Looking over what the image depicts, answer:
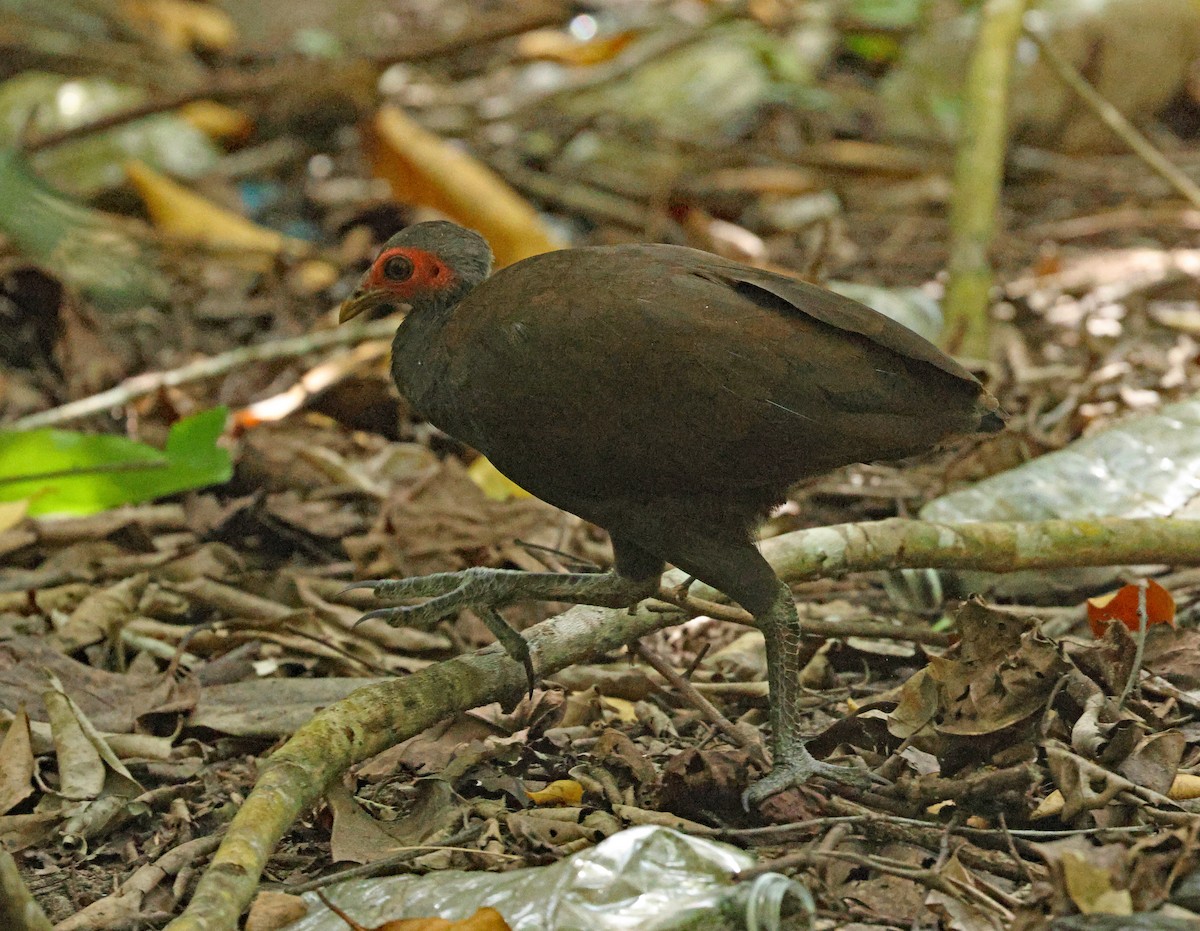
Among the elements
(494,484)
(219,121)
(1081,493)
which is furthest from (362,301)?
(219,121)

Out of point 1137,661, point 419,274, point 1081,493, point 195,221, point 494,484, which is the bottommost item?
point 494,484

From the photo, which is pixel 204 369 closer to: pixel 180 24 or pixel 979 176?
pixel 979 176

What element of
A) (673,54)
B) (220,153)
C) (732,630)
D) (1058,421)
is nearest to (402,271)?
(732,630)

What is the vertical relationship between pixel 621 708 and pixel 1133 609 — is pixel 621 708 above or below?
below

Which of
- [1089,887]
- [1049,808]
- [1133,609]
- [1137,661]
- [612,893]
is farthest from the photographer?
[1133,609]

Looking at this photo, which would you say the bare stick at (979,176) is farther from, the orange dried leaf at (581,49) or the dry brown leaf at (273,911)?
the dry brown leaf at (273,911)

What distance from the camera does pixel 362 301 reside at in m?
4.07

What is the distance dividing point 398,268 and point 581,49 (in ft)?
23.5

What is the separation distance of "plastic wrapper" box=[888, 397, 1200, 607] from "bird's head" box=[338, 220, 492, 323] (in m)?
1.89

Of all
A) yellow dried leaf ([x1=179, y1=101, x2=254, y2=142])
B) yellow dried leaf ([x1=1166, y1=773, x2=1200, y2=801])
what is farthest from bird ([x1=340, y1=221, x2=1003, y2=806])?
yellow dried leaf ([x1=179, y1=101, x2=254, y2=142])

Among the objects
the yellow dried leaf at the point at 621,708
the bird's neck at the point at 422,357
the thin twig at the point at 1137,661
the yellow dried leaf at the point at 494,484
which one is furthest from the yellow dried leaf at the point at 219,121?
the thin twig at the point at 1137,661

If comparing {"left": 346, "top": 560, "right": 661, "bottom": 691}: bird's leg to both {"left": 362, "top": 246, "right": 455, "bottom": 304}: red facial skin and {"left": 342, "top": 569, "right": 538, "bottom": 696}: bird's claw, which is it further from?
{"left": 362, "top": 246, "right": 455, "bottom": 304}: red facial skin

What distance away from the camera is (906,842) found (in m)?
3.08

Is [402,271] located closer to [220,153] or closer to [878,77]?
[220,153]
